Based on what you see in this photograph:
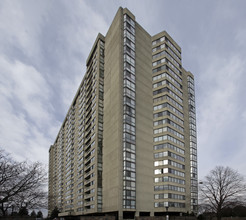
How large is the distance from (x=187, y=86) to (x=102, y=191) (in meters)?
51.8

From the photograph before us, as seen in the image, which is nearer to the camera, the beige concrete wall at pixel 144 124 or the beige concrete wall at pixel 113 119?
the beige concrete wall at pixel 113 119

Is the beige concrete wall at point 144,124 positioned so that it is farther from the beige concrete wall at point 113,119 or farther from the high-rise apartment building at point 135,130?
the beige concrete wall at point 113,119

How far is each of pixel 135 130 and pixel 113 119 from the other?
695 cm

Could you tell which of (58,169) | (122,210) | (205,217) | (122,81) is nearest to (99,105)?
(122,81)

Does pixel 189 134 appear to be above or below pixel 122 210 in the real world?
above

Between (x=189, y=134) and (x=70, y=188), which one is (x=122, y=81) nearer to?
(x=189, y=134)

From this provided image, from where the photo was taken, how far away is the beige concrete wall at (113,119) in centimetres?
6381

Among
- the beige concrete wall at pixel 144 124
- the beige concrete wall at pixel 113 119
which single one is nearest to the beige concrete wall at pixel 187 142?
the beige concrete wall at pixel 144 124

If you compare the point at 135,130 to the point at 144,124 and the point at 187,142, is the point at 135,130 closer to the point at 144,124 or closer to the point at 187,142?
the point at 144,124

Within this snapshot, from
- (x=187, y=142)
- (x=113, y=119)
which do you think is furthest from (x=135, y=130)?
(x=187, y=142)

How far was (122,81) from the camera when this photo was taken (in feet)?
234

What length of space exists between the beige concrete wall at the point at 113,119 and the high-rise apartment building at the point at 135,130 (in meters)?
0.21

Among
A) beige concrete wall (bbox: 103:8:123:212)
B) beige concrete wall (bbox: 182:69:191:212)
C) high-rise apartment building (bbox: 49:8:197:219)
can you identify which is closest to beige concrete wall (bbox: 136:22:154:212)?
high-rise apartment building (bbox: 49:8:197:219)

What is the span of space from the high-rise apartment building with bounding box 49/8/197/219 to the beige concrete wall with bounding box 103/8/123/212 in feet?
0.68
